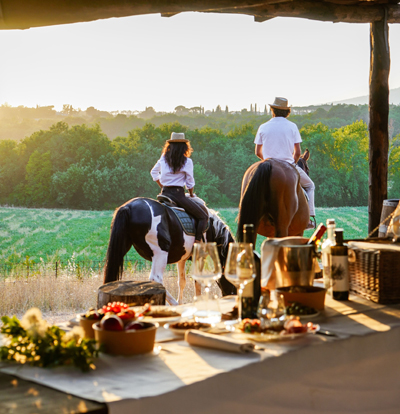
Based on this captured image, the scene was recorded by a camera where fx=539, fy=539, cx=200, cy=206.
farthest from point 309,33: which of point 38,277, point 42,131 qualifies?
point 38,277

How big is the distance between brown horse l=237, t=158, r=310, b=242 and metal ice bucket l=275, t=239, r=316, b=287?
9.59ft

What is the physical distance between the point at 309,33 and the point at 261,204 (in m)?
27.8

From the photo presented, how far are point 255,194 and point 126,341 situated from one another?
380 centimetres

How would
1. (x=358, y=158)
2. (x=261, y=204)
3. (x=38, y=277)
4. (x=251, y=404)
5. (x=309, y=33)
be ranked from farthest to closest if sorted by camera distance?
(x=309, y=33), (x=358, y=158), (x=38, y=277), (x=261, y=204), (x=251, y=404)

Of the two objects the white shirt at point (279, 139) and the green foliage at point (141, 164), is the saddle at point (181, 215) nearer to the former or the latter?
the white shirt at point (279, 139)

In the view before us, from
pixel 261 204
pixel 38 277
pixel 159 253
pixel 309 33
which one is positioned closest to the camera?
pixel 261 204

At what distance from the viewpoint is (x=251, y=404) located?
4.27 ft

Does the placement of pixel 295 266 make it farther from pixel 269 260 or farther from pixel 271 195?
pixel 271 195

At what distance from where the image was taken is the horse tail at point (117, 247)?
16.2 ft

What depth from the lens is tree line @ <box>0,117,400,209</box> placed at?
26.5 metres

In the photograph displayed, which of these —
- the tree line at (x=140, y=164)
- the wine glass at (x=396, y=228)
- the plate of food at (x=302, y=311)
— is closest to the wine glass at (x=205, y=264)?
the plate of food at (x=302, y=311)

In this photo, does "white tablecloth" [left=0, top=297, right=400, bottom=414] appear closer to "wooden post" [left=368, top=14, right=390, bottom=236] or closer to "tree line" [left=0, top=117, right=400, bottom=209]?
"wooden post" [left=368, top=14, right=390, bottom=236]

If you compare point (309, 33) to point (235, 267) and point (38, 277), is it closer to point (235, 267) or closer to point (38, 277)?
point (38, 277)

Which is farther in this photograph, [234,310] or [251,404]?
[234,310]
